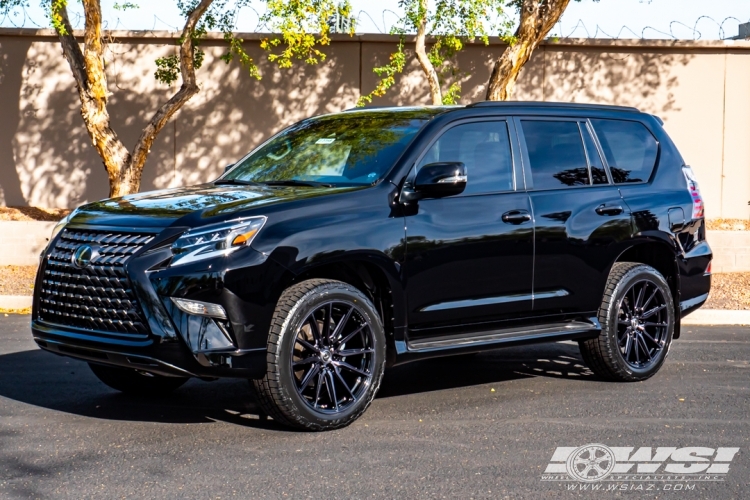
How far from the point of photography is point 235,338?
5668mm

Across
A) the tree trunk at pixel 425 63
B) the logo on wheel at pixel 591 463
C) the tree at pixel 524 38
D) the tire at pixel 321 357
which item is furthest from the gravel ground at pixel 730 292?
the tire at pixel 321 357

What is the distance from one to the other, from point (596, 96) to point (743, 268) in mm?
4715

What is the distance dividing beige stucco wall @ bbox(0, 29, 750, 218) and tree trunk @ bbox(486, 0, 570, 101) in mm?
2023

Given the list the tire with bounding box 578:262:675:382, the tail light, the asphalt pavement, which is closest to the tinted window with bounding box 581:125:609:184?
the tire with bounding box 578:262:675:382

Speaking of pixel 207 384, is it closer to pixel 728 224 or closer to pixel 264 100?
pixel 264 100

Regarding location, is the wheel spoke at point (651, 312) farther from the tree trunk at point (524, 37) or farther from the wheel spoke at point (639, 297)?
the tree trunk at point (524, 37)

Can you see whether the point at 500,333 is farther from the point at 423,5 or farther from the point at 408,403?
the point at 423,5

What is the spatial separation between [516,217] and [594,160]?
110 cm

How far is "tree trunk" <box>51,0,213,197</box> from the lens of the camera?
1475cm

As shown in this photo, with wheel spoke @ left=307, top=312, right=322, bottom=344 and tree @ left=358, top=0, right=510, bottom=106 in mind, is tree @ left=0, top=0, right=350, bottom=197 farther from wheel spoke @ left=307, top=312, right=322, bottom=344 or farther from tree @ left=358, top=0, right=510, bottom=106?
wheel spoke @ left=307, top=312, right=322, bottom=344

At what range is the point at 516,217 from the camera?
6.88 metres

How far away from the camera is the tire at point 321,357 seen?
581cm

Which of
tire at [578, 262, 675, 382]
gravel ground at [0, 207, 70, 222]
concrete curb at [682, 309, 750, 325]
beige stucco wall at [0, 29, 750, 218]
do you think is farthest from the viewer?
beige stucco wall at [0, 29, 750, 218]

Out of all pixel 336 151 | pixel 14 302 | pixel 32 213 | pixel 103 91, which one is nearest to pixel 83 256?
pixel 336 151
